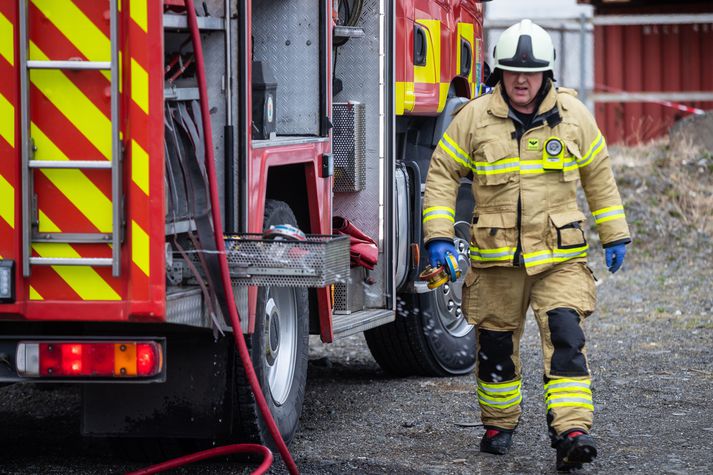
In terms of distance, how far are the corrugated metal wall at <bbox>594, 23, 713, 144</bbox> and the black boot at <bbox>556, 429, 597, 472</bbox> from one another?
1282cm

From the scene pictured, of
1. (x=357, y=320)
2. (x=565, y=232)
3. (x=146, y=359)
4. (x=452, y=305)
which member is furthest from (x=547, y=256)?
(x=452, y=305)

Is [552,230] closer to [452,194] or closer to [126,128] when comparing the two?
[452,194]

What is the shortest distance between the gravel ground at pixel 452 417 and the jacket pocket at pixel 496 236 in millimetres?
801

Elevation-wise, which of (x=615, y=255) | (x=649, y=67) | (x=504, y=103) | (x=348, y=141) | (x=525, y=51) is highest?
(x=649, y=67)

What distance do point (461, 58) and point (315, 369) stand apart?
1886mm

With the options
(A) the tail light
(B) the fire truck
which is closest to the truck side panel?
(B) the fire truck

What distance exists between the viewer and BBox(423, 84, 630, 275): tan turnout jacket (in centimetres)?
514

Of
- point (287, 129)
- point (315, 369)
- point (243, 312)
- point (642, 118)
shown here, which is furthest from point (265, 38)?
point (642, 118)

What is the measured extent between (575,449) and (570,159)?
3.64 ft

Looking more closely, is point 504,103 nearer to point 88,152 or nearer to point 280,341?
point 280,341

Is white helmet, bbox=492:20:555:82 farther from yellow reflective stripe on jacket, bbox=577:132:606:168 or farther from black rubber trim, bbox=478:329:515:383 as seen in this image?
black rubber trim, bbox=478:329:515:383

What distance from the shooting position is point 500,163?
517 centimetres

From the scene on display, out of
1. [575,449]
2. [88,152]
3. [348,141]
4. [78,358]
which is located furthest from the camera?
[348,141]

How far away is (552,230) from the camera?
514 centimetres
